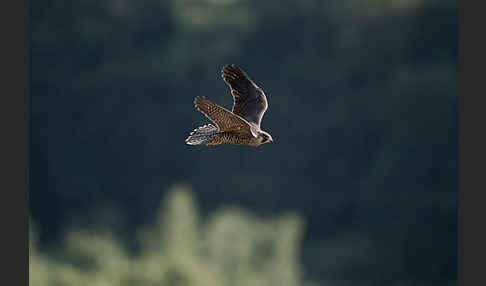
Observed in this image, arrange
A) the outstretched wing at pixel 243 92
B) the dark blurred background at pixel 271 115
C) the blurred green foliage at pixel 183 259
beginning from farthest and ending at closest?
the dark blurred background at pixel 271 115
the blurred green foliage at pixel 183 259
the outstretched wing at pixel 243 92

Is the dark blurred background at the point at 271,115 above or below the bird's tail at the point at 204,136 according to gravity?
above

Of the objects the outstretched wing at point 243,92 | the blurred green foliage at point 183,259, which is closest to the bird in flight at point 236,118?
the outstretched wing at point 243,92

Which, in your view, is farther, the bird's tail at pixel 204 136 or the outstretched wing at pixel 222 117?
the bird's tail at pixel 204 136

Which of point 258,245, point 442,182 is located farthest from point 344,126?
point 258,245

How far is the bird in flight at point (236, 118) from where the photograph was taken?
9.67 ft

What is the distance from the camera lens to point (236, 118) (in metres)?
2.95

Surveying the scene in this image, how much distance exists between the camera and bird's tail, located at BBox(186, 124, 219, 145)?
3150 millimetres

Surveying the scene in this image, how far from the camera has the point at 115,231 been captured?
13.4 meters

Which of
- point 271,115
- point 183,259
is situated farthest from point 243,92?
point 271,115

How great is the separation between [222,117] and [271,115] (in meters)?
10.8

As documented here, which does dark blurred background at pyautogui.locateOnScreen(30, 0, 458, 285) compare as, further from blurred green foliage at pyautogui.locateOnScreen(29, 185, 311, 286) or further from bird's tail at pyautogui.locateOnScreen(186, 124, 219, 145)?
bird's tail at pyautogui.locateOnScreen(186, 124, 219, 145)

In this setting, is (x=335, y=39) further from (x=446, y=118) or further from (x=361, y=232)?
(x=361, y=232)

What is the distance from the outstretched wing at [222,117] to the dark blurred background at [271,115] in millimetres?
10608

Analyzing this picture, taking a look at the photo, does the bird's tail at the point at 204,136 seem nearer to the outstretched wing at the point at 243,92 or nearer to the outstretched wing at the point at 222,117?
the outstretched wing at the point at 222,117
